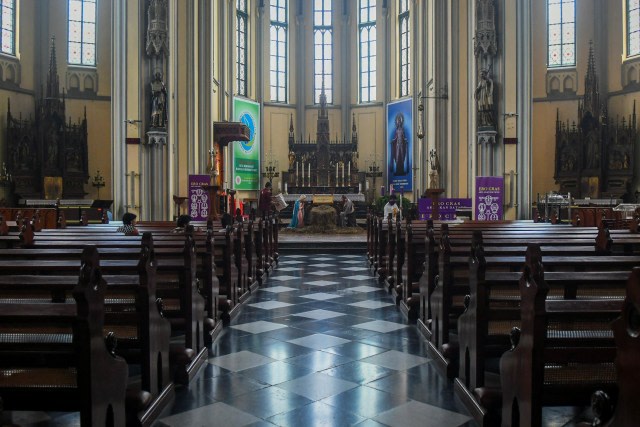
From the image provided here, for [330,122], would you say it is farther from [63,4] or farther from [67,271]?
[67,271]

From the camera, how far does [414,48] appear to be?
2483 cm

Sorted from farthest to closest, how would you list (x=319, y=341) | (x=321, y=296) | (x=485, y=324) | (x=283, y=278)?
(x=283, y=278), (x=321, y=296), (x=319, y=341), (x=485, y=324)

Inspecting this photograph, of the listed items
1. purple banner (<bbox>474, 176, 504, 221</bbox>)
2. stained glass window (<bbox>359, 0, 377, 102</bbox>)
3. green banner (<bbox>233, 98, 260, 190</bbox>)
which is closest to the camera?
purple banner (<bbox>474, 176, 504, 221</bbox>)

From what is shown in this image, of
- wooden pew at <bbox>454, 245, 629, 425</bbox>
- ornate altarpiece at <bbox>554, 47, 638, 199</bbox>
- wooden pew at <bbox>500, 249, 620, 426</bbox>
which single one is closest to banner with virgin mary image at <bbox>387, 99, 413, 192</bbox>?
ornate altarpiece at <bbox>554, 47, 638, 199</bbox>

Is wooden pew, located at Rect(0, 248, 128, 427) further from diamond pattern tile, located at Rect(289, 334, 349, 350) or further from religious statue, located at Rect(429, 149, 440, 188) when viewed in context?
religious statue, located at Rect(429, 149, 440, 188)

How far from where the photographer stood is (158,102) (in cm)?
1611

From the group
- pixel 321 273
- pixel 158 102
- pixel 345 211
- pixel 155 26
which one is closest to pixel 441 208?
pixel 321 273

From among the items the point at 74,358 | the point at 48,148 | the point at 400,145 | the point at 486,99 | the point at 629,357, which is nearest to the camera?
the point at 629,357

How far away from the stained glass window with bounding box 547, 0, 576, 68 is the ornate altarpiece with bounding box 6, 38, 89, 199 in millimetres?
17678

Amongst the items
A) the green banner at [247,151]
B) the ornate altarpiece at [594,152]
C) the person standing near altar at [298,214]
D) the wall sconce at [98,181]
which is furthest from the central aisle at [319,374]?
the green banner at [247,151]

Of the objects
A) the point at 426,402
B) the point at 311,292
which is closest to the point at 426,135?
the point at 311,292

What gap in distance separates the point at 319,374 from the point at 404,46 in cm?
2439

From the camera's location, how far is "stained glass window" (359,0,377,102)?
28.2 metres

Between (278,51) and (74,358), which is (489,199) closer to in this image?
(74,358)
